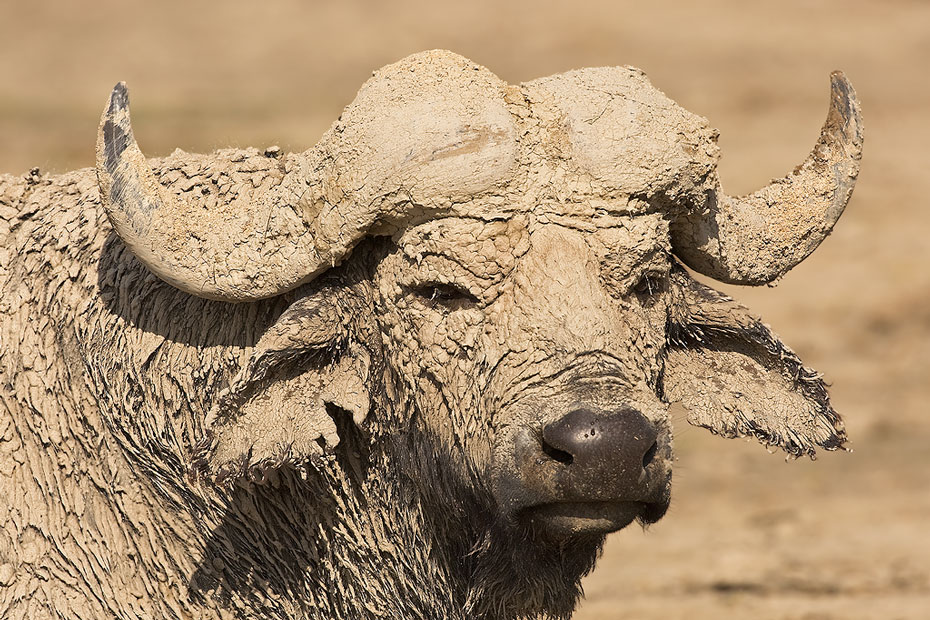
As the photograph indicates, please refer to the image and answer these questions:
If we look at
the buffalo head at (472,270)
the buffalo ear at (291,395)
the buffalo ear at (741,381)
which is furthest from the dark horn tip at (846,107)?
the buffalo ear at (291,395)

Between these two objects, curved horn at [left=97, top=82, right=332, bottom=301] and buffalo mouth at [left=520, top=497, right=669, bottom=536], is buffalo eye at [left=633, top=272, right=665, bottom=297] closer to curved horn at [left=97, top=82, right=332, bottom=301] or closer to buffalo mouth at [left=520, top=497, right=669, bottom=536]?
buffalo mouth at [left=520, top=497, right=669, bottom=536]

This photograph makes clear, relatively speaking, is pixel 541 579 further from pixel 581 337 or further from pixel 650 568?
pixel 650 568

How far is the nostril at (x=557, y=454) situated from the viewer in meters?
3.57

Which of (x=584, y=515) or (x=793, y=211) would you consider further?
(x=793, y=211)

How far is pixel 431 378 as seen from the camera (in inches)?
158

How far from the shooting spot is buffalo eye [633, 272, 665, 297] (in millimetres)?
4055

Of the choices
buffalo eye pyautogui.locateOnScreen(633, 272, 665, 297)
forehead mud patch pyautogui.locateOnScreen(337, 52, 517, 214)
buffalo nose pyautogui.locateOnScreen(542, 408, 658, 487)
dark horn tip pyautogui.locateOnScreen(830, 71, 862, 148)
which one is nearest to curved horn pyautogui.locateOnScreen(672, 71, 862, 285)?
dark horn tip pyautogui.locateOnScreen(830, 71, 862, 148)

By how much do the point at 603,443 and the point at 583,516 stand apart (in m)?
0.31

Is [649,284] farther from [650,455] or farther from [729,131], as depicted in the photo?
[729,131]

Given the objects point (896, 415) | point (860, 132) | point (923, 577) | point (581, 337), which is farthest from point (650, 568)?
point (581, 337)

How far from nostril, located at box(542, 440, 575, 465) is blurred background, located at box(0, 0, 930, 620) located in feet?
4.09

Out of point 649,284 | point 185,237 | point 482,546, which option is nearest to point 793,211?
point 649,284

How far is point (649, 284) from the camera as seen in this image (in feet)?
13.4

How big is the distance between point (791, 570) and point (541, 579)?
215 inches
